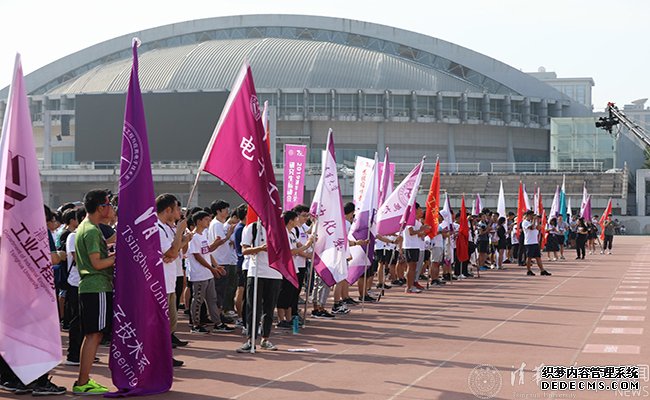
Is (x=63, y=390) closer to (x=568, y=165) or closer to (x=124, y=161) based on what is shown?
(x=124, y=161)

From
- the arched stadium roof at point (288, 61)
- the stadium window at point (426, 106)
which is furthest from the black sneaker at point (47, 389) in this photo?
the stadium window at point (426, 106)

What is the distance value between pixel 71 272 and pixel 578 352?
19.0 ft

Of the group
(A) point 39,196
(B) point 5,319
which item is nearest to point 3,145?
(A) point 39,196

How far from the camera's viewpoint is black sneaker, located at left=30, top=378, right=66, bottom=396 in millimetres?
9320

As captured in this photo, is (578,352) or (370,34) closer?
(578,352)

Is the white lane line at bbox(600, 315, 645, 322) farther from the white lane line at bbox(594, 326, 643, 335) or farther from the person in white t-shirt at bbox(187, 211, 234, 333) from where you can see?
the person in white t-shirt at bbox(187, 211, 234, 333)

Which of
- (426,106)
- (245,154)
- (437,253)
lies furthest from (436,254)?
(426,106)

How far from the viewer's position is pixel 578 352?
11961 millimetres

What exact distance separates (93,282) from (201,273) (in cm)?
453

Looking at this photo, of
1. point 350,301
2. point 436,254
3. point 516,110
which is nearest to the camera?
point 350,301

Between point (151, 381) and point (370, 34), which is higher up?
point (370, 34)

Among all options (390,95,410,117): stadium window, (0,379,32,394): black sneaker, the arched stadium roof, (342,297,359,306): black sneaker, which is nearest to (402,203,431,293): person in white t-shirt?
(342,297,359,306): black sneaker

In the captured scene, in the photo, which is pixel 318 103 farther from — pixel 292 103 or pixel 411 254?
pixel 411 254

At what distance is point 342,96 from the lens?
85188 mm
